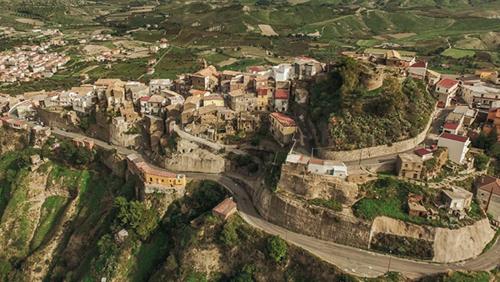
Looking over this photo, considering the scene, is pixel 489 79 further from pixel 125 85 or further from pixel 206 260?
pixel 125 85

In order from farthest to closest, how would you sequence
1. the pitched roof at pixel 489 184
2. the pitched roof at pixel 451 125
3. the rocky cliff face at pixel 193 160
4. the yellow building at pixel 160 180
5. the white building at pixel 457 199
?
1. the rocky cliff face at pixel 193 160
2. the yellow building at pixel 160 180
3. the pitched roof at pixel 451 125
4. the pitched roof at pixel 489 184
5. the white building at pixel 457 199

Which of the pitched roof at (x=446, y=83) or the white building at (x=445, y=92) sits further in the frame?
the pitched roof at (x=446, y=83)

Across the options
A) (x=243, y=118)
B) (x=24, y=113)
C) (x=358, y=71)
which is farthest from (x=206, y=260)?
(x=24, y=113)

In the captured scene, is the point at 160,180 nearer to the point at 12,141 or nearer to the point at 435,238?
the point at 435,238

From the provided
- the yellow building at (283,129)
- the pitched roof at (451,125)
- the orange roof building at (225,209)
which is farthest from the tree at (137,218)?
the pitched roof at (451,125)

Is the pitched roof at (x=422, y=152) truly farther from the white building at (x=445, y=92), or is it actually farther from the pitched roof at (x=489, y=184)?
the white building at (x=445, y=92)

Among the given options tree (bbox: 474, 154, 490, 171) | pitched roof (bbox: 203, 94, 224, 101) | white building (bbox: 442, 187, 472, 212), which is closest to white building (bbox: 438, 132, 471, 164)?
tree (bbox: 474, 154, 490, 171)
